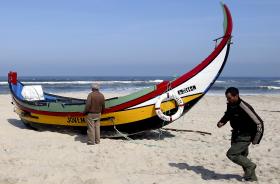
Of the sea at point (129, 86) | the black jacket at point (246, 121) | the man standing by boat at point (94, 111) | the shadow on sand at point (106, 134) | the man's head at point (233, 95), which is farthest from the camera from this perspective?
the sea at point (129, 86)

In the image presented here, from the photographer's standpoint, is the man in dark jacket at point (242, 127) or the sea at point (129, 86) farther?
the sea at point (129, 86)

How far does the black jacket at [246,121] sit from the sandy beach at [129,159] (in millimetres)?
871

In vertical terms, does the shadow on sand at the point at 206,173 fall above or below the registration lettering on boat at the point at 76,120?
below

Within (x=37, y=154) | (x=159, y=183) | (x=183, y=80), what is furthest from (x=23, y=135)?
(x=159, y=183)

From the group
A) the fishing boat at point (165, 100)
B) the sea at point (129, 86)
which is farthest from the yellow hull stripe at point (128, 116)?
the sea at point (129, 86)

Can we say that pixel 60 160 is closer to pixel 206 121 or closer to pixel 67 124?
pixel 67 124

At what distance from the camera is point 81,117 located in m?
9.70

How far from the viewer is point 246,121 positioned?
5.83 meters

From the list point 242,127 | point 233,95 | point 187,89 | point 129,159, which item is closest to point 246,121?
point 242,127

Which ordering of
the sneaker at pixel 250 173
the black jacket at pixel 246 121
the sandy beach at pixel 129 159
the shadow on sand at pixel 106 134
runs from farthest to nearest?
1. the shadow on sand at pixel 106 134
2. the sandy beach at pixel 129 159
3. the sneaker at pixel 250 173
4. the black jacket at pixel 246 121

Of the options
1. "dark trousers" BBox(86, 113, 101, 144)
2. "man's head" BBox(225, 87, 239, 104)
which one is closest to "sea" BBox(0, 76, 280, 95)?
"dark trousers" BBox(86, 113, 101, 144)

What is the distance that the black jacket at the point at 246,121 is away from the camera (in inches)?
226

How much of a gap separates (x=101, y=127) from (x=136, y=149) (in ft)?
5.25

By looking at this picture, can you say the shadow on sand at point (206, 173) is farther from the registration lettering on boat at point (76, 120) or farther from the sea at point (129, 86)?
the registration lettering on boat at point (76, 120)
